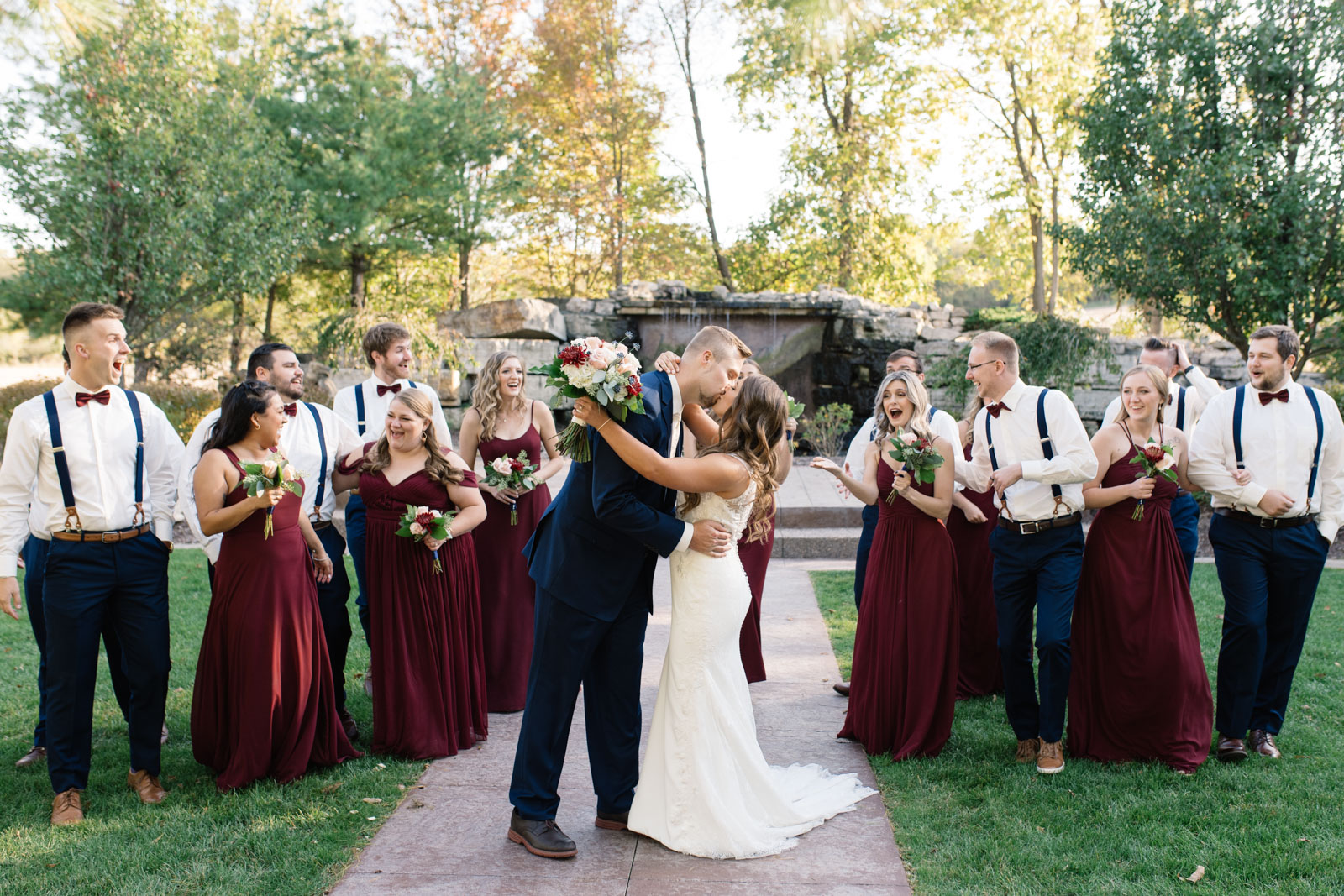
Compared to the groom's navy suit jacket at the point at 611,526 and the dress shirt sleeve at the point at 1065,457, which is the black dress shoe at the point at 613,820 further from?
the dress shirt sleeve at the point at 1065,457

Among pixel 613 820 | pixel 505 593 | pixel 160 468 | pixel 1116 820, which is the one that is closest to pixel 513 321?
pixel 505 593

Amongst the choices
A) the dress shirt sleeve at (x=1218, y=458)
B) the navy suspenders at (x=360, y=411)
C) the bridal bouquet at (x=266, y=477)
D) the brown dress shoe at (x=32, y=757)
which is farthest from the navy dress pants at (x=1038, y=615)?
the brown dress shoe at (x=32, y=757)

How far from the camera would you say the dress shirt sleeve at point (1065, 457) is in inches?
187

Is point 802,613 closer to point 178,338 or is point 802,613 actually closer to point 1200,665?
point 1200,665

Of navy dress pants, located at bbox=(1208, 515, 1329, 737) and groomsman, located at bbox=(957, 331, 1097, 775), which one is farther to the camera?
navy dress pants, located at bbox=(1208, 515, 1329, 737)

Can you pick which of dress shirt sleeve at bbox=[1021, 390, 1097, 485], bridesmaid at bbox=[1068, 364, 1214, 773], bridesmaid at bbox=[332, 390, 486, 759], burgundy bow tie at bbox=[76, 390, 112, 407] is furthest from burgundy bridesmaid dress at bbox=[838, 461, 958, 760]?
burgundy bow tie at bbox=[76, 390, 112, 407]

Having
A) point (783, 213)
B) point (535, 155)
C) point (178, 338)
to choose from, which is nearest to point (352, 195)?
point (178, 338)

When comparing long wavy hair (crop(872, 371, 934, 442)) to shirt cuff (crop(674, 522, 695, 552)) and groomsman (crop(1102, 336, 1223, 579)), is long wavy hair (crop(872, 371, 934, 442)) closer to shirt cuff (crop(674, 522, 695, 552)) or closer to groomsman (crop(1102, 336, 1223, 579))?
groomsman (crop(1102, 336, 1223, 579))

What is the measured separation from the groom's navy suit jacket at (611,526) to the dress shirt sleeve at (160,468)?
1.92m

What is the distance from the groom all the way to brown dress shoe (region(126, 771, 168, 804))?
1.75 m

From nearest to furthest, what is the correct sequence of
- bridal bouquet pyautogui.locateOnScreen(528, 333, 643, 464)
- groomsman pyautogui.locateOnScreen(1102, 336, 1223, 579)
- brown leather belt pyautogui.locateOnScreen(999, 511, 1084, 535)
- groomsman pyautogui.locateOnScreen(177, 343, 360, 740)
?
bridal bouquet pyautogui.locateOnScreen(528, 333, 643, 464) < brown leather belt pyautogui.locateOnScreen(999, 511, 1084, 535) < groomsman pyautogui.locateOnScreen(177, 343, 360, 740) < groomsman pyautogui.locateOnScreen(1102, 336, 1223, 579)

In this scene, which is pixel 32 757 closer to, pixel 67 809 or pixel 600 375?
pixel 67 809

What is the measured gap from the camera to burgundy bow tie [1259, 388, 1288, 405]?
5055mm

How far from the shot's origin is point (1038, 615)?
188 inches
